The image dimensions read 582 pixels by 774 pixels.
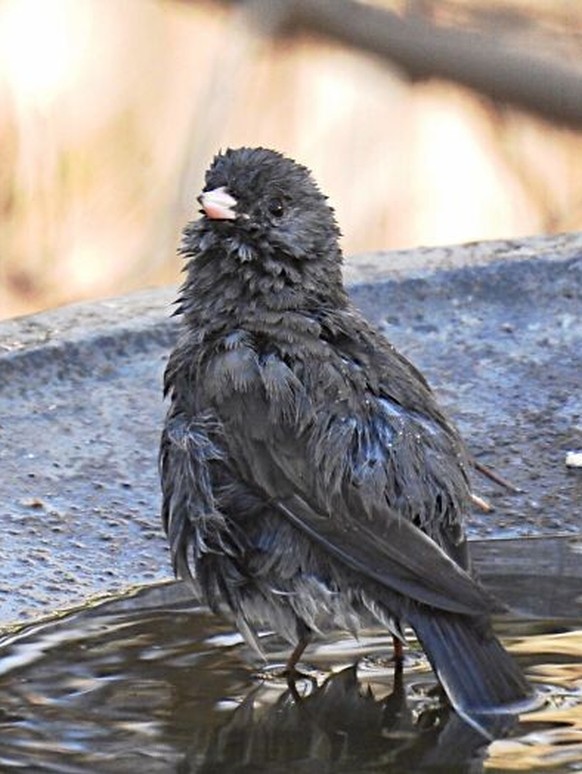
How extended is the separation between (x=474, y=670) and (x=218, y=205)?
4.11ft

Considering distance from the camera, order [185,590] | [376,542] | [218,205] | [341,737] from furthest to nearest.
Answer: [185,590], [218,205], [376,542], [341,737]

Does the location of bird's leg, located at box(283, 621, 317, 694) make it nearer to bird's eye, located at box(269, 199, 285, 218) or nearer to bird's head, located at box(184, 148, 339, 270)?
bird's head, located at box(184, 148, 339, 270)

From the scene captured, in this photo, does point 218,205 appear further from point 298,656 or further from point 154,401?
point 154,401

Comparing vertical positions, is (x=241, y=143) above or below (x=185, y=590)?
above

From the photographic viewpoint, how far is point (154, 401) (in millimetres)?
5883

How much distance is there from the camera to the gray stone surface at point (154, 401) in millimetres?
5215

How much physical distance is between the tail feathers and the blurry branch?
5617 millimetres

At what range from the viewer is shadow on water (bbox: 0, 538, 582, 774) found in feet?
13.0

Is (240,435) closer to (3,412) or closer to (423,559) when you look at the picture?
(423,559)

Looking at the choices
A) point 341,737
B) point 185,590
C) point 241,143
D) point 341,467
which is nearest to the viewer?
point 341,737

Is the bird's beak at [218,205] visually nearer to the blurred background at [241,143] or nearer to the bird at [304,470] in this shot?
the bird at [304,470]

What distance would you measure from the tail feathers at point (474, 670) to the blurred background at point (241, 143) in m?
5.94

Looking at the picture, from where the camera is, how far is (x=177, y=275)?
10539mm

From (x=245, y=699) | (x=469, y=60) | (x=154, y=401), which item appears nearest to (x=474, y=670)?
(x=245, y=699)
